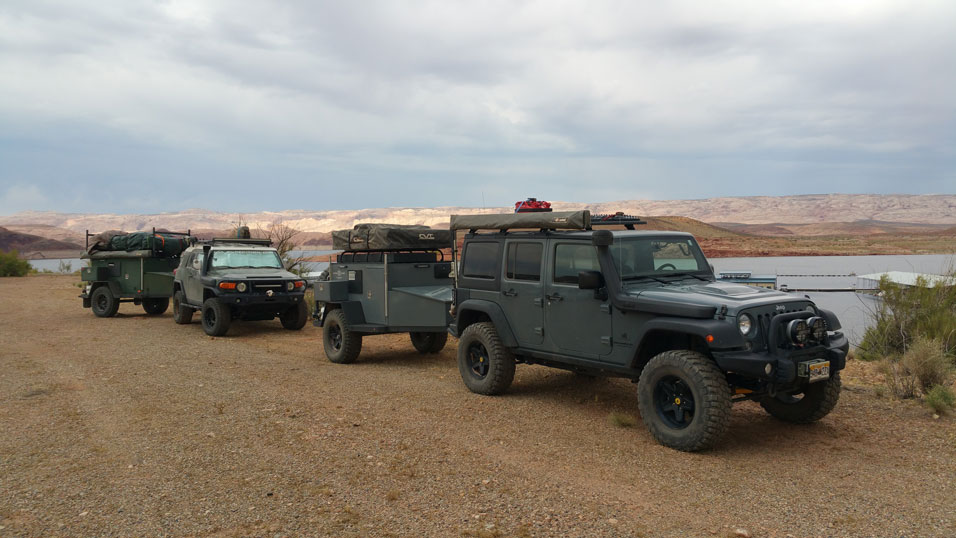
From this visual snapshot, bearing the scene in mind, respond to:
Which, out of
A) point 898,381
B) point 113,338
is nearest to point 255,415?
point 898,381

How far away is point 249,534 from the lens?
14.8 ft

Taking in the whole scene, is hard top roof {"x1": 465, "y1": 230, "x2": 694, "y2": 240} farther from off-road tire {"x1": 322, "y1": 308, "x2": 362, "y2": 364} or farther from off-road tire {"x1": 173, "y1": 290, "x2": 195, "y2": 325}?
off-road tire {"x1": 173, "y1": 290, "x2": 195, "y2": 325}

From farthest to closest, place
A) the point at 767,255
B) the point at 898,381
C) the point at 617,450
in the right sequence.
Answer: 1. the point at 767,255
2. the point at 898,381
3. the point at 617,450

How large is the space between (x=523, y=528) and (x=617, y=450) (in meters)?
1.96

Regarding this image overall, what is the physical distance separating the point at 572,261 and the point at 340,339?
5.09 m

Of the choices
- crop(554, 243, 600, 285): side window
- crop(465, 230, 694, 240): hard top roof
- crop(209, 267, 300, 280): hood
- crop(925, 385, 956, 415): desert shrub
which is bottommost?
crop(925, 385, 956, 415): desert shrub

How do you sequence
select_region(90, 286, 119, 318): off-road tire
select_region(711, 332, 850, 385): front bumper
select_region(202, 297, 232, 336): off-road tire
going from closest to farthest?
1. select_region(711, 332, 850, 385): front bumper
2. select_region(202, 297, 232, 336): off-road tire
3. select_region(90, 286, 119, 318): off-road tire

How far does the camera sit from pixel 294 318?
16203mm

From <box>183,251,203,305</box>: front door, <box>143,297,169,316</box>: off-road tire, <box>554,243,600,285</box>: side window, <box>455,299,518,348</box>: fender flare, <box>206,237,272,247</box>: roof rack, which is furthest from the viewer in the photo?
<box>143,297,169,316</box>: off-road tire

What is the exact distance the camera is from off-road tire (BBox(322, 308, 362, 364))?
36.0ft

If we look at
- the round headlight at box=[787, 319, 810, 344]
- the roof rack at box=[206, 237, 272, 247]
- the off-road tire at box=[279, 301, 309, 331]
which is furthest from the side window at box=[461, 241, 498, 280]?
the roof rack at box=[206, 237, 272, 247]

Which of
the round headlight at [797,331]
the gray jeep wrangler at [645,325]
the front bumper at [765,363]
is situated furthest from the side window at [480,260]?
the round headlight at [797,331]

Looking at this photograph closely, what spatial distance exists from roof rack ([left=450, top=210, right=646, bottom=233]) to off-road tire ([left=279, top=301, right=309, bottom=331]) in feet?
26.5

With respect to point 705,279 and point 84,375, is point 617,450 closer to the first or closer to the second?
point 705,279
